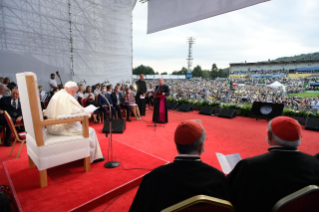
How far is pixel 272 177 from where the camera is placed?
1214 millimetres

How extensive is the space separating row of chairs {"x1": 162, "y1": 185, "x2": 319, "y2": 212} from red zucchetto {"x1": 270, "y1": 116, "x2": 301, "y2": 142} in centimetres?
39

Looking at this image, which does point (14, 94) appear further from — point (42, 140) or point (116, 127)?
point (42, 140)

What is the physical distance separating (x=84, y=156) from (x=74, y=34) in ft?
29.4

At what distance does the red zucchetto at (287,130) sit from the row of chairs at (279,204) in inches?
15.5

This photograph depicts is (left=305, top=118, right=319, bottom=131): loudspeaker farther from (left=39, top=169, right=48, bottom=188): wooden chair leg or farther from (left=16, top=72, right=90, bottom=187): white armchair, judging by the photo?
(left=39, top=169, right=48, bottom=188): wooden chair leg

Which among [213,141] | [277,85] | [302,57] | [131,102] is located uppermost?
[302,57]

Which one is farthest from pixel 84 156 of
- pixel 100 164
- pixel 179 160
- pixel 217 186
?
pixel 217 186

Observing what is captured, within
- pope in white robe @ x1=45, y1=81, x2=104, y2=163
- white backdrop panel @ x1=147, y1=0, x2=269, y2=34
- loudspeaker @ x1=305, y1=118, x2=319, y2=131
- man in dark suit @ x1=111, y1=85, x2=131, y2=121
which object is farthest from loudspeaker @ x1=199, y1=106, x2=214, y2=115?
pope in white robe @ x1=45, y1=81, x2=104, y2=163

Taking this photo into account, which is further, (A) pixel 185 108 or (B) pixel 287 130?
(A) pixel 185 108

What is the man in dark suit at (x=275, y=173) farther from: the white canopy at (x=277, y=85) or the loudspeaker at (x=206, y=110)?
the white canopy at (x=277, y=85)

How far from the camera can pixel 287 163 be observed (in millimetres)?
1249

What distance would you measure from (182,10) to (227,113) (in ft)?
16.4

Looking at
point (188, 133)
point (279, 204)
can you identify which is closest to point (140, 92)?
point (188, 133)

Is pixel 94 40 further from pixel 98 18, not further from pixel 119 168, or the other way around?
pixel 119 168
